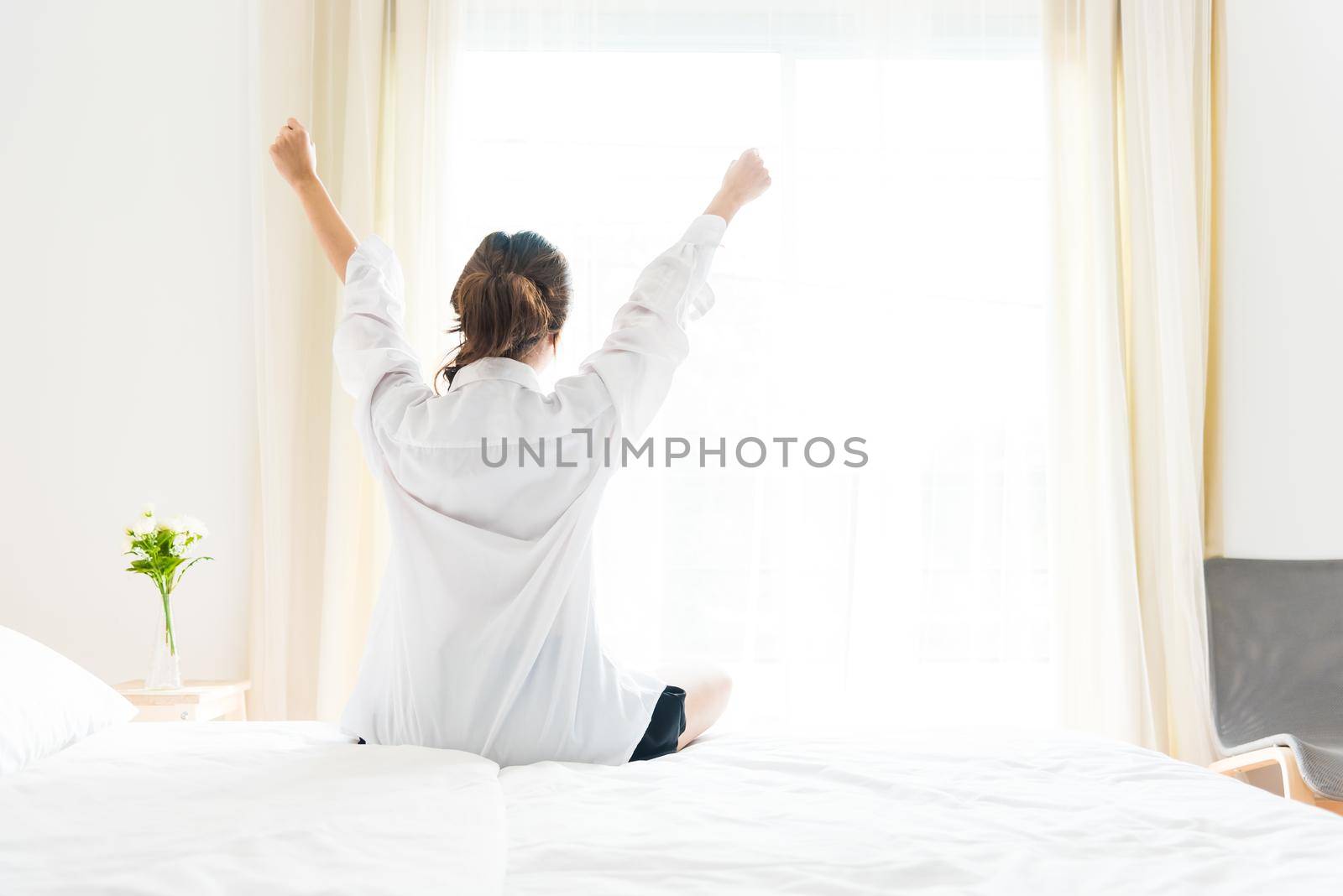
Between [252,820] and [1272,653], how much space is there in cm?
264

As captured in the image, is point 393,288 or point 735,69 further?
point 735,69

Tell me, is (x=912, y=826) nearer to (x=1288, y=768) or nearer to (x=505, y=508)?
(x=505, y=508)

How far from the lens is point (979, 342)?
287cm

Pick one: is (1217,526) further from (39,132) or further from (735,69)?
(39,132)

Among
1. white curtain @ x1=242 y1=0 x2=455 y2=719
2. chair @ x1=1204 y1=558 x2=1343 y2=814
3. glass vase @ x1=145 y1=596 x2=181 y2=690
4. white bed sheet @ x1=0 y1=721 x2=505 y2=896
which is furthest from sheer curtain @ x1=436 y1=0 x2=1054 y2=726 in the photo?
white bed sheet @ x1=0 y1=721 x2=505 y2=896

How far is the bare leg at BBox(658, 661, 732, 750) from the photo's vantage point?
1.56 meters

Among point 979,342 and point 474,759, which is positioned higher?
point 979,342

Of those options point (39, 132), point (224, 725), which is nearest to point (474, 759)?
point (224, 725)

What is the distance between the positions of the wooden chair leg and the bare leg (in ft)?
4.45

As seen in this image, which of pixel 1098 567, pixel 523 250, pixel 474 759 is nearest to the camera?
pixel 474 759

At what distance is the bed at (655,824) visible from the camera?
83cm

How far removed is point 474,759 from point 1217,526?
246cm

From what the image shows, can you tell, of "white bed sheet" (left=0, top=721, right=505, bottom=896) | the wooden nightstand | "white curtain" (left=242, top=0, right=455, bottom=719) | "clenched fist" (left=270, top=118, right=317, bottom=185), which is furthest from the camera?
"white curtain" (left=242, top=0, right=455, bottom=719)

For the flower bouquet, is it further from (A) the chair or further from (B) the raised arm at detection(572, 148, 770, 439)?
(A) the chair
